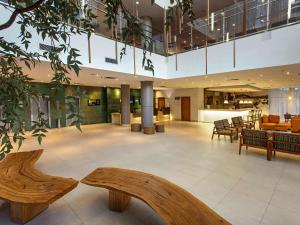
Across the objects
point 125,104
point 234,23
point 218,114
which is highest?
point 234,23

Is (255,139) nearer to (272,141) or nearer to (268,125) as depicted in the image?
(272,141)

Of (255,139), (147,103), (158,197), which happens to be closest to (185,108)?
(147,103)

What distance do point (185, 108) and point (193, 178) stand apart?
456 inches

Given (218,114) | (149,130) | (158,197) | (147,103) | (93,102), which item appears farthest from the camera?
(93,102)

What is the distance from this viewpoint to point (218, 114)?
12844 mm

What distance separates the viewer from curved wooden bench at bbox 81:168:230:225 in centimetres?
183

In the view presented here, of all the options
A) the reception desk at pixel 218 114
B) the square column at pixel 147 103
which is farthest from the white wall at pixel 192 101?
the square column at pixel 147 103

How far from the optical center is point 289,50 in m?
5.32

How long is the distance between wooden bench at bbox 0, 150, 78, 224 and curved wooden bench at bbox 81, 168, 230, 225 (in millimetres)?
420

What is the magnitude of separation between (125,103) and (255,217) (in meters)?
10.3

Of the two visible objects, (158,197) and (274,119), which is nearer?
(158,197)

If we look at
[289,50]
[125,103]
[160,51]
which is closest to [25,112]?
[289,50]

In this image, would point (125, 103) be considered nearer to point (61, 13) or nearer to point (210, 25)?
point (210, 25)

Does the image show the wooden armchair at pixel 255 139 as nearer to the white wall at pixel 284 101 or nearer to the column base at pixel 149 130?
the column base at pixel 149 130
